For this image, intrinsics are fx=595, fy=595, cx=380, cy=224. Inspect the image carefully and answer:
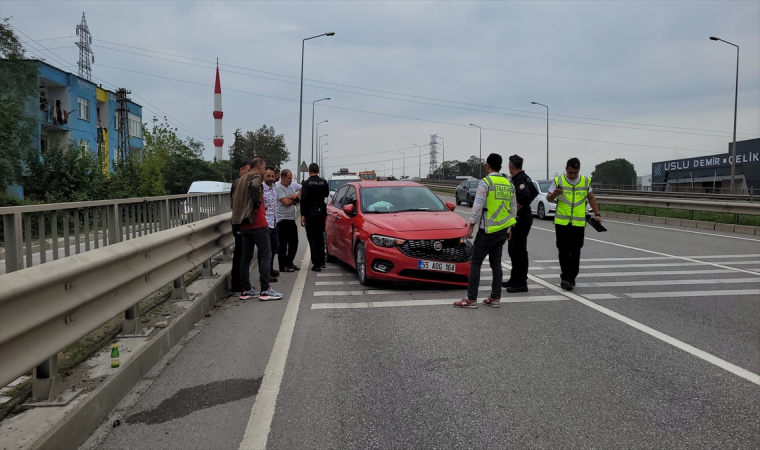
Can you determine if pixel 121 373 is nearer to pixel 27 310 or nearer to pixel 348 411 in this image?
pixel 27 310

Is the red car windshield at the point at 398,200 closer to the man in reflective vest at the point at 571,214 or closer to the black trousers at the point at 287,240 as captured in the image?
the black trousers at the point at 287,240

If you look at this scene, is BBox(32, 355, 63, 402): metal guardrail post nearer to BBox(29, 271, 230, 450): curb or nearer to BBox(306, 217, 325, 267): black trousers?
BBox(29, 271, 230, 450): curb

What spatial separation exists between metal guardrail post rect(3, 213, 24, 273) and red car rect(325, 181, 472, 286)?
203 inches

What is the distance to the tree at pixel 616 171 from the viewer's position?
131500 millimetres

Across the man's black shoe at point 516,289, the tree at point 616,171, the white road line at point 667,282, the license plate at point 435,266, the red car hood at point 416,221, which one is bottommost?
the white road line at point 667,282

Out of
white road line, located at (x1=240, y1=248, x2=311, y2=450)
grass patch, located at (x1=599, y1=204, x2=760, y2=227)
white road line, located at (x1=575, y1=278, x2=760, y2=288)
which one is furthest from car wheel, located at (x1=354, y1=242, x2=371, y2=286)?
grass patch, located at (x1=599, y1=204, x2=760, y2=227)

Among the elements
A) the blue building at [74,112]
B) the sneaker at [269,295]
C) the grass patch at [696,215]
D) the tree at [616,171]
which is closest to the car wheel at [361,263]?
the sneaker at [269,295]

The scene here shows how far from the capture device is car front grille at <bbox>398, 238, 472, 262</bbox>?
820 cm

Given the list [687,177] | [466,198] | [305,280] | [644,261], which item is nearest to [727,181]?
[687,177]

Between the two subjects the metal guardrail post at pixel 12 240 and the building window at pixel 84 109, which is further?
the building window at pixel 84 109

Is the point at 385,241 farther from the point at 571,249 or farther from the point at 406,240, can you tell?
the point at 571,249

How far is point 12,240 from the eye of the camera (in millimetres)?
3594

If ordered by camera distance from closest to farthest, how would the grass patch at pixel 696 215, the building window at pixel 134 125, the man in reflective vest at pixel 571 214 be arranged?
the man in reflective vest at pixel 571 214
the grass patch at pixel 696 215
the building window at pixel 134 125

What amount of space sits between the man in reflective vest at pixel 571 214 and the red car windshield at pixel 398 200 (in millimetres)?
1925
